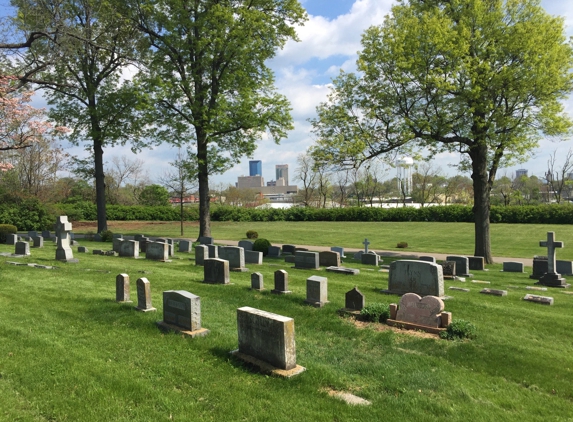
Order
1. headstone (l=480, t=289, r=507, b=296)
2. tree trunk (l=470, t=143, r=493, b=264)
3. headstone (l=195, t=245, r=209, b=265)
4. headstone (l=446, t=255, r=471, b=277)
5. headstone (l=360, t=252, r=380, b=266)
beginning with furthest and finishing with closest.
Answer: tree trunk (l=470, t=143, r=493, b=264)
headstone (l=360, t=252, r=380, b=266)
headstone (l=195, t=245, r=209, b=265)
headstone (l=446, t=255, r=471, b=277)
headstone (l=480, t=289, r=507, b=296)

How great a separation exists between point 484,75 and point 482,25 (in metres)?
2.56

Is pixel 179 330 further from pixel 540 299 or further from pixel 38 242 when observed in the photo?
pixel 38 242

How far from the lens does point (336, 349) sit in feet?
21.3

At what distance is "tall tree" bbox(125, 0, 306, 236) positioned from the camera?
22609mm

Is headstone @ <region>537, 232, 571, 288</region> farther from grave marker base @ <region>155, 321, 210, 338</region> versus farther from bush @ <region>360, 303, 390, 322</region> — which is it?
grave marker base @ <region>155, 321, 210, 338</region>

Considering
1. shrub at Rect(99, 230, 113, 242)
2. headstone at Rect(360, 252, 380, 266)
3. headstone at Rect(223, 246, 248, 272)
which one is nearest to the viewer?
headstone at Rect(223, 246, 248, 272)

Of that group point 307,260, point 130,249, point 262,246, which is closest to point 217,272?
point 307,260

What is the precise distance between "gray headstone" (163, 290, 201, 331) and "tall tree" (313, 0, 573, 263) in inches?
538

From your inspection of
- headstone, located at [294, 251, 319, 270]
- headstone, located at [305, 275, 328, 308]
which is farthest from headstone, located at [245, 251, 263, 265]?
headstone, located at [305, 275, 328, 308]

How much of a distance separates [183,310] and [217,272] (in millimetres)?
4291

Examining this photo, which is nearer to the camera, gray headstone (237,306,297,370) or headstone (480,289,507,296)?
gray headstone (237,306,297,370)

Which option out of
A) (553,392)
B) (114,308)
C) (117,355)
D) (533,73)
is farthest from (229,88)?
(553,392)

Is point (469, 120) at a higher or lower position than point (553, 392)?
higher

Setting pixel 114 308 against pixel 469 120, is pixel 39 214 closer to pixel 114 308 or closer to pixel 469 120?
pixel 114 308
